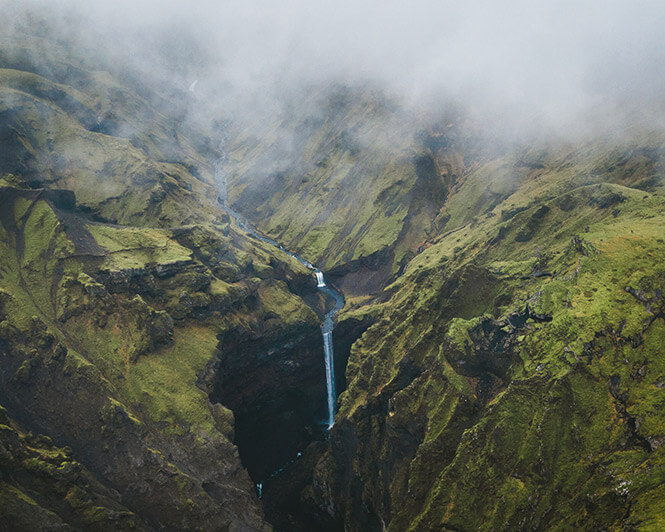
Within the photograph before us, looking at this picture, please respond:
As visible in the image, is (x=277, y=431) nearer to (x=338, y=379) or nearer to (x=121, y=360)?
(x=338, y=379)

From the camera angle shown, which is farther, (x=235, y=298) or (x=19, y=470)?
(x=235, y=298)

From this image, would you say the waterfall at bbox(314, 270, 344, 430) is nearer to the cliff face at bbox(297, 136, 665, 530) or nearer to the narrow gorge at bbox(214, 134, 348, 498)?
the narrow gorge at bbox(214, 134, 348, 498)

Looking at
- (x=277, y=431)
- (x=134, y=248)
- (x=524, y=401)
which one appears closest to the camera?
(x=524, y=401)

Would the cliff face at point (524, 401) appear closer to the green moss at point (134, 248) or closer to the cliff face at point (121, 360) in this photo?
the cliff face at point (121, 360)

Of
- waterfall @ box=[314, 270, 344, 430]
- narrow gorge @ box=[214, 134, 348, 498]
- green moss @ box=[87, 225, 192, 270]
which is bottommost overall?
narrow gorge @ box=[214, 134, 348, 498]

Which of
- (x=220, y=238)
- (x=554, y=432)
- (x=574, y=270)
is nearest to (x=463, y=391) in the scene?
(x=554, y=432)

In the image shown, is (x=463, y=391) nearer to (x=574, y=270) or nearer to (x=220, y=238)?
(x=574, y=270)

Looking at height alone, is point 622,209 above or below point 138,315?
above

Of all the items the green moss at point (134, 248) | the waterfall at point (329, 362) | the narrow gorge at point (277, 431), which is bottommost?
the narrow gorge at point (277, 431)

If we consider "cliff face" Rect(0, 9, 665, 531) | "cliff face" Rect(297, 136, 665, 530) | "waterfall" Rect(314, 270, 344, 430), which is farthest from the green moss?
"cliff face" Rect(297, 136, 665, 530)

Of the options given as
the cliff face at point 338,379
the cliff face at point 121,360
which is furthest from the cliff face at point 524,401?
the cliff face at point 121,360

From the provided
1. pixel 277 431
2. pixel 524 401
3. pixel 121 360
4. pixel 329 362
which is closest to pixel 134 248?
pixel 121 360
